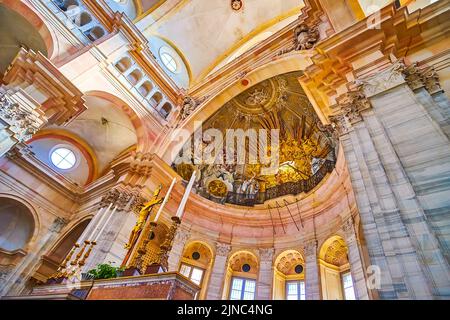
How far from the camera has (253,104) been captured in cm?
1242

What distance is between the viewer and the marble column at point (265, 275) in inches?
360

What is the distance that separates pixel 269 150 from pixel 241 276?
6340mm

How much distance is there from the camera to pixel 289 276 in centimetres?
1000

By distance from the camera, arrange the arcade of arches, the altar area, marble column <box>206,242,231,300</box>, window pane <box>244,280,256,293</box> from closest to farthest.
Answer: the altar area → the arcade of arches → marble column <box>206,242,231,300</box> → window pane <box>244,280,256,293</box>

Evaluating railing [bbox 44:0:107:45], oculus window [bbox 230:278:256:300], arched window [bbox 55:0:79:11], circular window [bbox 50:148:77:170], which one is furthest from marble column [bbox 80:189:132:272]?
arched window [bbox 55:0:79:11]

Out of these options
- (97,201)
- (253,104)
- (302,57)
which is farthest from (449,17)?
(97,201)

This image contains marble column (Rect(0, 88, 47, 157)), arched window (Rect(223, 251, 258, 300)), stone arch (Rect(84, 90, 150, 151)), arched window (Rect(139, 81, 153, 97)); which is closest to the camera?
marble column (Rect(0, 88, 47, 157))

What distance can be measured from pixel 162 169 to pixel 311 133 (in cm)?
707

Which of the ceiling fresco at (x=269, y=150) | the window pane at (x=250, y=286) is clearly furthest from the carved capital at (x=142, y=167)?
the window pane at (x=250, y=286)

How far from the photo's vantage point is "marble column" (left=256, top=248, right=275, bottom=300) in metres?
9.14

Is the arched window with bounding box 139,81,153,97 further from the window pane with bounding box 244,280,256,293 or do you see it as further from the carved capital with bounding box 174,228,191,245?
Result: the window pane with bounding box 244,280,256,293

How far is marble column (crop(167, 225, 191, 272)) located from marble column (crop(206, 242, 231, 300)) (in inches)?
57.6

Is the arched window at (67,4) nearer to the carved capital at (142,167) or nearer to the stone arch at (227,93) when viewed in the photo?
the stone arch at (227,93)

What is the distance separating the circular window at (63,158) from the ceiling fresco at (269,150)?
589 cm
